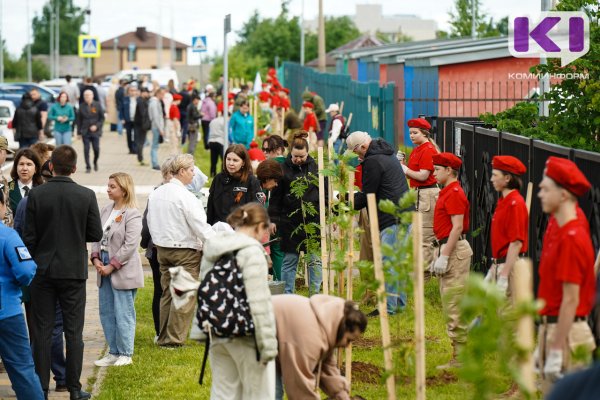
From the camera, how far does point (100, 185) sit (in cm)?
2502

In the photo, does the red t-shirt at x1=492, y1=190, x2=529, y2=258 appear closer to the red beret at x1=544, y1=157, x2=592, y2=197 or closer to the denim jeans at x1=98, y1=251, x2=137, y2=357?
the red beret at x1=544, y1=157, x2=592, y2=197

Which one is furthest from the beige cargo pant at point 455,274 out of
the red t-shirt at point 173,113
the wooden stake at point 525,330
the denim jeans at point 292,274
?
the red t-shirt at point 173,113

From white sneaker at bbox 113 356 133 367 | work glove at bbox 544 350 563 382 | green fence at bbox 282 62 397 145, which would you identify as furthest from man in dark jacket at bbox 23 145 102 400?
green fence at bbox 282 62 397 145

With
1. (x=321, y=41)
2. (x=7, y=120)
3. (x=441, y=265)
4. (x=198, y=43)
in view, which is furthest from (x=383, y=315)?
(x=321, y=41)

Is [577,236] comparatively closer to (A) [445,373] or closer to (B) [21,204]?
(A) [445,373]

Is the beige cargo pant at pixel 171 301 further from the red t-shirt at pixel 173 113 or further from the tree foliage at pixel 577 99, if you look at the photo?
the red t-shirt at pixel 173 113

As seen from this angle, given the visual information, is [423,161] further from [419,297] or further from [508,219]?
[419,297]

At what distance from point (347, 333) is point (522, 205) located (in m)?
1.88

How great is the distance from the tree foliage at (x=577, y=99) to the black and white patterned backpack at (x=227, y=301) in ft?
17.6

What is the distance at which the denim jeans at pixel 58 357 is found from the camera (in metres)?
9.60

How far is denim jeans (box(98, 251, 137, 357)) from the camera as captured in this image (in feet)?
33.6

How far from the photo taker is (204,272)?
691cm

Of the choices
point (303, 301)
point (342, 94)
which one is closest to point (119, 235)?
point (303, 301)

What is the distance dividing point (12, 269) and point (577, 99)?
608 cm
